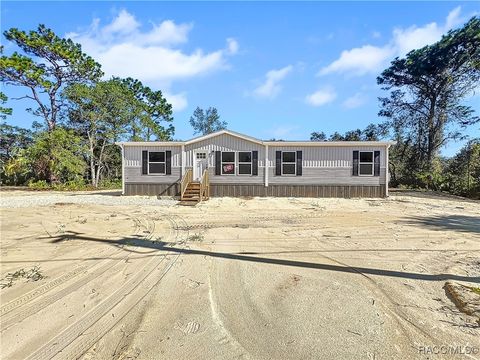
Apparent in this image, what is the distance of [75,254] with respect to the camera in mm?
5375

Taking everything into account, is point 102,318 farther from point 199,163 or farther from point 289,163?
point 289,163

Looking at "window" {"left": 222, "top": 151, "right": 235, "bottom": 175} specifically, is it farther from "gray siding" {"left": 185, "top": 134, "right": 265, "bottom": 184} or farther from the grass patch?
the grass patch

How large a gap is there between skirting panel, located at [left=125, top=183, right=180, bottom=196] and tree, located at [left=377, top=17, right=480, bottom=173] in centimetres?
1915

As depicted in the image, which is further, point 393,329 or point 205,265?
point 205,265

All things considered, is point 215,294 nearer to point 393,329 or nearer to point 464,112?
point 393,329

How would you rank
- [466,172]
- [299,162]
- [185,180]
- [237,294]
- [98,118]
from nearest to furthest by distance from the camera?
[237,294]
[185,180]
[299,162]
[466,172]
[98,118]

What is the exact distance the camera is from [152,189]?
650 inches

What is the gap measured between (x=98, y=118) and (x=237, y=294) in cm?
2616

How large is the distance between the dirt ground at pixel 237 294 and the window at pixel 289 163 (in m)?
8.96

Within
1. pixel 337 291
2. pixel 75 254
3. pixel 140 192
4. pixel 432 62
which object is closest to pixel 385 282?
pixel 337 291

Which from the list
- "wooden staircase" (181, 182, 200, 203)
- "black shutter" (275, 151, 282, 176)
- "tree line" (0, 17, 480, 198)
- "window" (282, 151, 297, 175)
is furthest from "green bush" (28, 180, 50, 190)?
"window" (282, 151, 297, 175)

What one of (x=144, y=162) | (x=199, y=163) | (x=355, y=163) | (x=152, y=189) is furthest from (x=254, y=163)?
(x=144, y=162)

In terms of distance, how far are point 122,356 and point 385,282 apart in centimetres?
311

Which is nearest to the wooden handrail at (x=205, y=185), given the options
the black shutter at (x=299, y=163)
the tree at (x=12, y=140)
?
the black shutter at (x=299, y=163)
